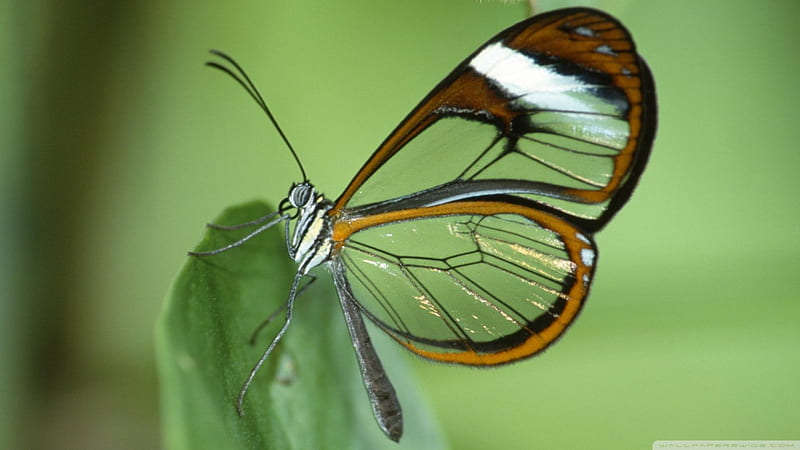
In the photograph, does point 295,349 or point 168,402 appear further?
point 295,349

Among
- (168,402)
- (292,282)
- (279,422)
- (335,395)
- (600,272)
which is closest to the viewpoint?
(168,402)

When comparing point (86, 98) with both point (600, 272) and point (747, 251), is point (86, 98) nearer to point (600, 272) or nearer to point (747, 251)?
point (600, 272)

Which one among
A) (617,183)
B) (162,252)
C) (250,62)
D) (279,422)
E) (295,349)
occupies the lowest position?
(279,422)

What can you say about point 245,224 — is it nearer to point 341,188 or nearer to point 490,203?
point 490,203

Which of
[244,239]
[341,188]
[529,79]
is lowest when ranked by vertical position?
[244,239]

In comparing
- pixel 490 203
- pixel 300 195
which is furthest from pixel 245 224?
pixel 490 203

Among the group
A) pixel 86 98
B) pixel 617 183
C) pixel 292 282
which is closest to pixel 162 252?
pixel 86 98

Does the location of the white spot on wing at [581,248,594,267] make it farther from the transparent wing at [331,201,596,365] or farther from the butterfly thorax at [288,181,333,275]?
the butterfly thorax at [288,181,333,275]
